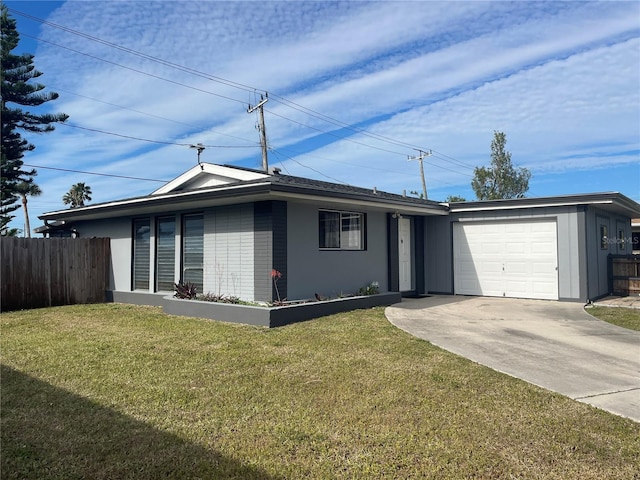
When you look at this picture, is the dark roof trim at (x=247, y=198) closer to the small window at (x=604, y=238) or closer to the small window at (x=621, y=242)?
the small window at (x=604, y=238)

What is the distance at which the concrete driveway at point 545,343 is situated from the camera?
495 cm

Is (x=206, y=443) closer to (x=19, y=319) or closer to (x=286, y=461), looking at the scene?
(x=286, y=461)

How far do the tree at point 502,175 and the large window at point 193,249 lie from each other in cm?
3087

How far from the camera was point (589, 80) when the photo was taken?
11188 mm

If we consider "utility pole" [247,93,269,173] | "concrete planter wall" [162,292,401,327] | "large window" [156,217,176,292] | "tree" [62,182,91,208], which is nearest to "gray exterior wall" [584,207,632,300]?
"concrete planter wall" [162,292,401,327]

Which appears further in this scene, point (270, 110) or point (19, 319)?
point (270, 110)

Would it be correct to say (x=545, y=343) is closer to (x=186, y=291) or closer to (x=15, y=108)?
(x=186, y=291)

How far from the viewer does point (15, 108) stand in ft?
76.0

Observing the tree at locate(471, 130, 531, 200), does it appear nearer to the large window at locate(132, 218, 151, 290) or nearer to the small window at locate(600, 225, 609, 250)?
the small window at locate(600, 225, 609, 250)

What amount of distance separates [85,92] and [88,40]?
3718 millimetres

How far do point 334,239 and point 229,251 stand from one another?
107 inches

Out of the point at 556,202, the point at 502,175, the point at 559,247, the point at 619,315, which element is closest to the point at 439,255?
the point at 559,247

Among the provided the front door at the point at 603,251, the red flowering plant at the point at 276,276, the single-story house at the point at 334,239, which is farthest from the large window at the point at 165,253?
the front door at the point at 603,251

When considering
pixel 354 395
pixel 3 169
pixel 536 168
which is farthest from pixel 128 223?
pixel 536 168
